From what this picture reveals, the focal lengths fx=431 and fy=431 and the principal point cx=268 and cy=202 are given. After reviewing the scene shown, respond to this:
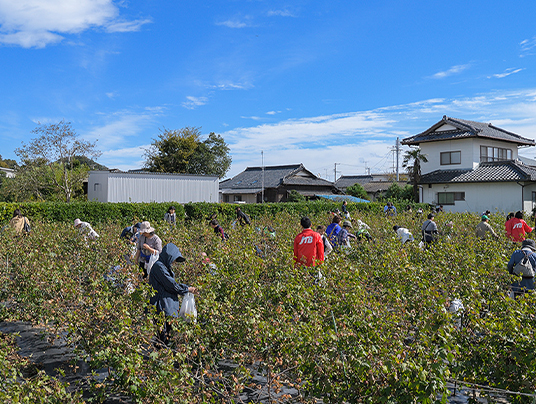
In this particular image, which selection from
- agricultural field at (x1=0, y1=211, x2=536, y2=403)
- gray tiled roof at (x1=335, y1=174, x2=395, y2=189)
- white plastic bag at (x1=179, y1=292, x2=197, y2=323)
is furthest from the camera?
gray tiled roof at (x1=335, y1=174, x2=395, y2=189)

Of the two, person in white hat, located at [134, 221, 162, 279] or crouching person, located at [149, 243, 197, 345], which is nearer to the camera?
crouching person, located at [149, 243, 197, 345]

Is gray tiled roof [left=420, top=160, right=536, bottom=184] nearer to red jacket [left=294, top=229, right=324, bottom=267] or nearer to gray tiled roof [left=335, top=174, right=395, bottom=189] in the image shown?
red jacket [left=294, top=229, right=324, bottom=267]

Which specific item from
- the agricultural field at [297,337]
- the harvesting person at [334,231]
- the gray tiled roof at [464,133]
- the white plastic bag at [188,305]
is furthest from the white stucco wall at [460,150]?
the white plastic bag at [188,305]

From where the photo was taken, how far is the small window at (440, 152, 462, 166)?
30.2 meters

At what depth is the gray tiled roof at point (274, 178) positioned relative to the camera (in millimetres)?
40594

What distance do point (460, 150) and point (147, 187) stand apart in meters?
21.3

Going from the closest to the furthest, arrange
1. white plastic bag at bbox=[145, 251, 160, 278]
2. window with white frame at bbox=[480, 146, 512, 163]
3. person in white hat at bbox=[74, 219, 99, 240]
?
white plastic bag at bbox=[145, 251, 160, 278] → person in white hat at bbox=[74, 219, 99, 240] → window with white frame at bbox=[480, 146, 512, 163]

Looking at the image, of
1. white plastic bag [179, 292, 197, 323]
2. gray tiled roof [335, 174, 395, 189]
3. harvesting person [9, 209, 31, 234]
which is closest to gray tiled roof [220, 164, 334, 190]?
gray tiled roof [335, 174, 395, 189]

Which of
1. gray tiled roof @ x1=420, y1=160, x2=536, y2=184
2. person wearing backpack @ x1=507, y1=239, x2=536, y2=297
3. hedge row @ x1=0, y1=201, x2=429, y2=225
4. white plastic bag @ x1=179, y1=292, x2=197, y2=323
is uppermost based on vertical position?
gray tiled roof @ x1=420, y1=160, x2=536, y2=184

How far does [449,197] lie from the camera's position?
29.6 metres

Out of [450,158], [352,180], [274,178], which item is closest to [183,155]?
[274,178]

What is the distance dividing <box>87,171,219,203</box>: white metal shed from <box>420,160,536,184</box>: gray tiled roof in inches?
618

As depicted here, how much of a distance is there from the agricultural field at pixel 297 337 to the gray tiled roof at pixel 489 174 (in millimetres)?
23580

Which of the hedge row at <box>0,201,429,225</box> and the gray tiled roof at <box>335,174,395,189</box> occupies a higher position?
the gray tiled roof at <box>335,174,395,189</box>
